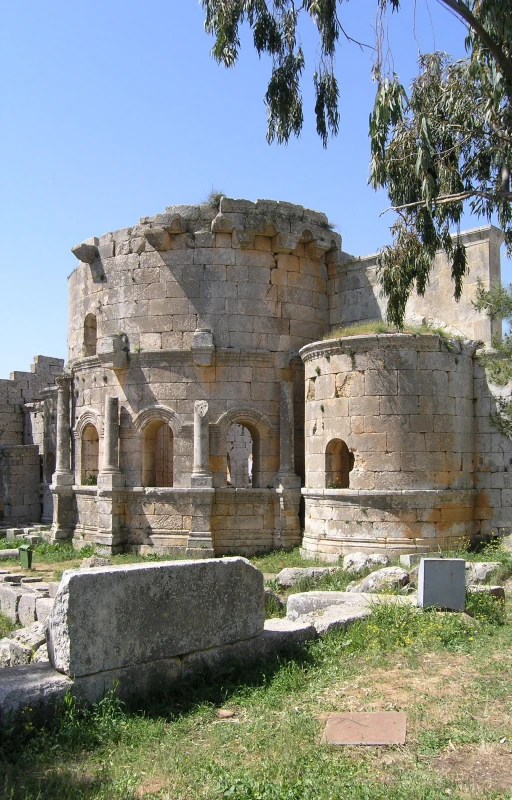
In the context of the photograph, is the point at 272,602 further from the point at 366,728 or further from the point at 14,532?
the point at 14,532

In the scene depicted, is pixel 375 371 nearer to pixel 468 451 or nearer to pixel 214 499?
pixel 468 451

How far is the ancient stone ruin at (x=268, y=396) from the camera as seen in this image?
44.9 ft

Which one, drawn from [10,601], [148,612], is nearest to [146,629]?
[148,612]

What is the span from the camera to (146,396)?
1623 cm

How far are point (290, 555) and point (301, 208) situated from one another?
773 cm

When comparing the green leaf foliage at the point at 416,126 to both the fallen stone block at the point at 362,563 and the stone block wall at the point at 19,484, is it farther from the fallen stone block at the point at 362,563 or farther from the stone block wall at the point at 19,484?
the stone block wall at the point at 19,484

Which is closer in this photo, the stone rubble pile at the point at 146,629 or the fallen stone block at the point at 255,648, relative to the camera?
the stone rubble pile at the point at 146,629

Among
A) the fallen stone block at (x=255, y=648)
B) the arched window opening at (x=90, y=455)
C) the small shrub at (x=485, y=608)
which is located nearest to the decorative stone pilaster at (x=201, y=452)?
the arched window opening at (x=90, y=455)

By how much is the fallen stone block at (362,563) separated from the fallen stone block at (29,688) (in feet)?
23.5

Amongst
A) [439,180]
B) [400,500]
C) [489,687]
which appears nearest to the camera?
[489,687]

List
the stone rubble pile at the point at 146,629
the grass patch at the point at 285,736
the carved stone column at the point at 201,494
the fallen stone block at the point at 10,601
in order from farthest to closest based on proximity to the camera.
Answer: the carved stone column at the point at 201,494 → the fallen stone block at the point at 10,601 → the stone rubble pile at the point at 146,629 → the grass patch at the point at 285,736

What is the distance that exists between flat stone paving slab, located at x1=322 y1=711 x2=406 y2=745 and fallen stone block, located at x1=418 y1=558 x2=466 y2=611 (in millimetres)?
2797

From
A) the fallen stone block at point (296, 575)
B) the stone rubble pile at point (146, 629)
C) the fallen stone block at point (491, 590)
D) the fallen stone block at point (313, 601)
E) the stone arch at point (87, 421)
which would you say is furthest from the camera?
the stone arch at point (87, 421)

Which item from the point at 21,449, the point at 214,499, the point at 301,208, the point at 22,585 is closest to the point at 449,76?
the point at 301,208
